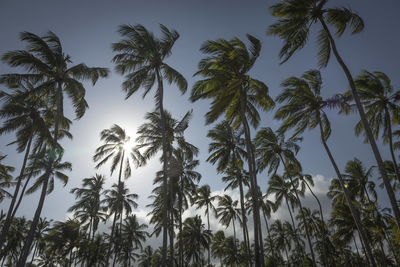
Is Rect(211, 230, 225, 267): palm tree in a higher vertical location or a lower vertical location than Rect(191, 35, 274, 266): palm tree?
lower

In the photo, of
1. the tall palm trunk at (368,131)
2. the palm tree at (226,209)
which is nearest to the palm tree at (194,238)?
the palm tree at (226,209)

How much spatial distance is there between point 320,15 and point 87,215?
36552 millimetres

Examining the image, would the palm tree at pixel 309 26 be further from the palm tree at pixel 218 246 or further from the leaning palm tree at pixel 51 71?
the palm tree at pixel 218 246

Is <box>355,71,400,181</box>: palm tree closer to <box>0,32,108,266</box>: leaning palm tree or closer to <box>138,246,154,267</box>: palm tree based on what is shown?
<box>0,32,108,266</box>: leaning palm tree

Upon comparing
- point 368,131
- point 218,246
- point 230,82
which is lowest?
point 368,131

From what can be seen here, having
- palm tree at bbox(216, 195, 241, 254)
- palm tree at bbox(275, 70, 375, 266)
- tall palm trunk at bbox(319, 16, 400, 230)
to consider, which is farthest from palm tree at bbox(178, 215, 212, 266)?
tall palm trunk at bbox(319, 16, 400, 230)

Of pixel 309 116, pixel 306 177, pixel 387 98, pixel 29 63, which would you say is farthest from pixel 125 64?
pixel 306 177

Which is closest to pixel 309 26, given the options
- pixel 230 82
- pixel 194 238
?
pixel 230 82

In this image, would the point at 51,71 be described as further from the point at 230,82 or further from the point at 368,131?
the point at 368,131

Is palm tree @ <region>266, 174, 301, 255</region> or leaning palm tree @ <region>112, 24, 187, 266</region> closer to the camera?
leaning palm tree @ <region>112, 24, 187, 266</region>

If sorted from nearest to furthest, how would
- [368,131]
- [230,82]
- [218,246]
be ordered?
1. [368,131]
2. [230,82]
3. [218,246]

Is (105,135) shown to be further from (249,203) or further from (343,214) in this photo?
(343,214)

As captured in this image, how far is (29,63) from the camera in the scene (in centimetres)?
1307

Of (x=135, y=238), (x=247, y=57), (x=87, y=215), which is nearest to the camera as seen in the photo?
(x=247, y=57)
